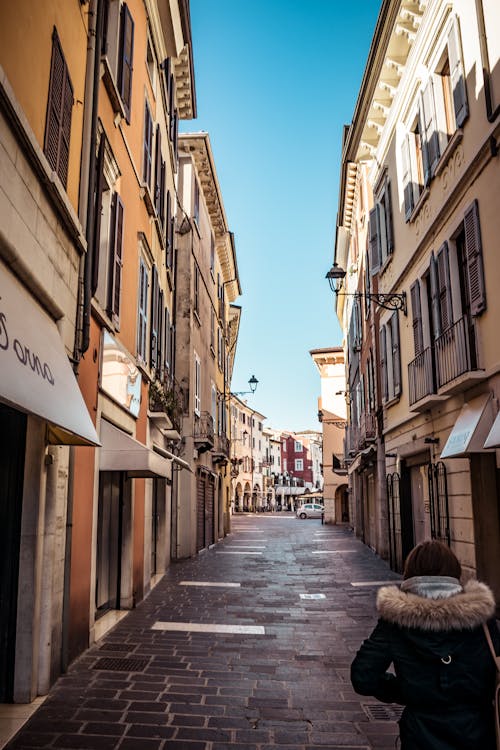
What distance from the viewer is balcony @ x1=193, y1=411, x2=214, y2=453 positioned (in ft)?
62.7

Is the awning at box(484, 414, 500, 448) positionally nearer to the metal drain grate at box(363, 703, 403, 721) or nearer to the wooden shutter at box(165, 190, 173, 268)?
the metal drain grate at box(363, 703, 403, 721)

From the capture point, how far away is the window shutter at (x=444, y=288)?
35.5 ft

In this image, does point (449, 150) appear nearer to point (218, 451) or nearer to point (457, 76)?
point (457, 76)

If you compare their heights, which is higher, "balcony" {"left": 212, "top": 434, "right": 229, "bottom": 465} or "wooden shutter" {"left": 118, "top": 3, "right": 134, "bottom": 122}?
"wooden shutter" {"left": 118, "top": 3, "right": 134, "bottom": 122}

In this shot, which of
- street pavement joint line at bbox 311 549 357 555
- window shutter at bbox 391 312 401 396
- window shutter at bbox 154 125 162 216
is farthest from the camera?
street pavement joint line at bbox 311 549 357 555

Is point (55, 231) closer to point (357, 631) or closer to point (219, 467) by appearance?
point (357, 631)

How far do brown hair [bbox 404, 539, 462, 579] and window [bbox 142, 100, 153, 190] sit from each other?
32.5ft

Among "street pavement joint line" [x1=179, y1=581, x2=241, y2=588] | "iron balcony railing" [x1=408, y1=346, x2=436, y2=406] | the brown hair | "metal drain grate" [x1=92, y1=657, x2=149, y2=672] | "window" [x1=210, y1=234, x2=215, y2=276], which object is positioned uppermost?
"window" [x1=210, y1=234, x2=215, y2=276]

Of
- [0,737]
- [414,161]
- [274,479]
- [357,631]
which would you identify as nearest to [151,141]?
[414,161]

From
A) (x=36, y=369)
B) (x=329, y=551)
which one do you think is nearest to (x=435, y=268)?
(x=36, y=369)

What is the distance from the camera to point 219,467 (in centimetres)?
2734

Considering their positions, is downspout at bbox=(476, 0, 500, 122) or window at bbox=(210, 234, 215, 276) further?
window at bbox=(210, 234, 215, 276)

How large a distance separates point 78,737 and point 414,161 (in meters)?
12.6

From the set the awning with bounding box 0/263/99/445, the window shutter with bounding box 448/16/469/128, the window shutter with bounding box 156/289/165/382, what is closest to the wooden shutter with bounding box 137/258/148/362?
the window shutter with bounding box 156/289/165/382
